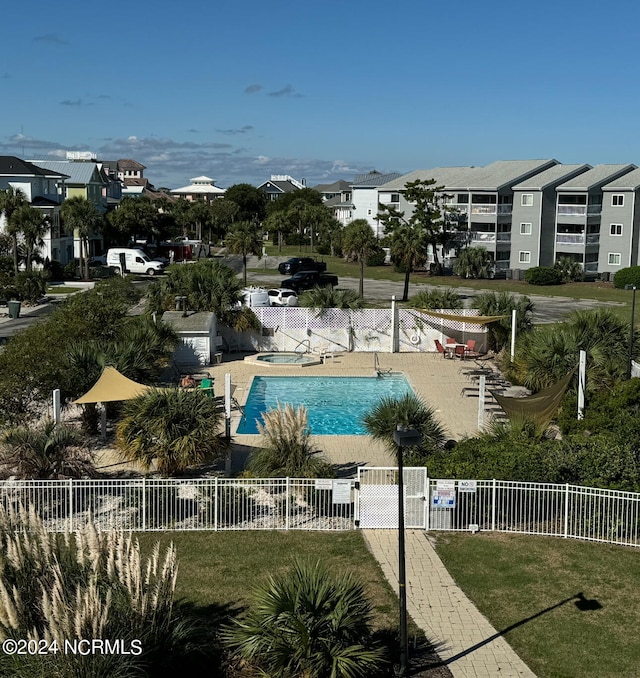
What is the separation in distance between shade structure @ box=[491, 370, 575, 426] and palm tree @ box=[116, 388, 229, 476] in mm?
6866

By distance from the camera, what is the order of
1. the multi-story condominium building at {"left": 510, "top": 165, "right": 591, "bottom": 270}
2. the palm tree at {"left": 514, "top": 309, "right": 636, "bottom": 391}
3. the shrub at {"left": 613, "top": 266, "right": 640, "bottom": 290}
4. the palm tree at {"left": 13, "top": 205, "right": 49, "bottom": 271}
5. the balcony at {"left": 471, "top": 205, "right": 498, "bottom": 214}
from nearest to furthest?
the palm tree at {"left": 514, "top": 309, "right": 636, "bottom": 391}
the palm tree at {"left": 13, "top": 205, "right": 49, "bottom": 271}
the shrub at {"left": 613, "top": 266, "right": 640, "bottom": 290}
the multi-story condominium building at {"left": 510, "top": 165, "right": 591, "bottom": 270}
the balcony at {"left": 471, "top": 205, "right": 498, "bottom": 214}

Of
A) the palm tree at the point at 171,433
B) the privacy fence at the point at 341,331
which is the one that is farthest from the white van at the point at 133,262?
the palm tree at the point at 171,433

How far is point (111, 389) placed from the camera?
816 inches

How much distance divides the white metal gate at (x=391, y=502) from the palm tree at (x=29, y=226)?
149 ft

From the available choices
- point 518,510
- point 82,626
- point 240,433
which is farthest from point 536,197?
point 82,626

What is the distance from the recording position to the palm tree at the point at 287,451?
693 inches

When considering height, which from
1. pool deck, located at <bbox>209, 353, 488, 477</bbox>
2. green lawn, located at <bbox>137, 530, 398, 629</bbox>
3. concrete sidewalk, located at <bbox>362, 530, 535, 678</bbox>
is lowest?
concrete sidewalk, located at <bbox>362, 530, 535, 678</bbox>

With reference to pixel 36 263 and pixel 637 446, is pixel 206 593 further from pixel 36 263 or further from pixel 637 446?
pixel 36 263

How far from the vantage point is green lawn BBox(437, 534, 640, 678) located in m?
11.8

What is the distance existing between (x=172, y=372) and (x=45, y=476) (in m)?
12.4

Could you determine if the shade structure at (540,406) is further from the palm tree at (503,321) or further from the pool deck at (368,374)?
the palm tree at (503,321)

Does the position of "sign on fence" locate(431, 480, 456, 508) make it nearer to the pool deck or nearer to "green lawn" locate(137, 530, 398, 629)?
"green lawn" locate(137, 530, 398, 629)

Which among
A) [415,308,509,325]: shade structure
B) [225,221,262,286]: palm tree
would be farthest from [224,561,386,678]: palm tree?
[225,221,262,286]: palm tree

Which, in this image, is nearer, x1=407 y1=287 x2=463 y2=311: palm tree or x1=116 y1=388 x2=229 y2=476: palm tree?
x1=116 y1=388 x2=229 y2=476: palm tree
